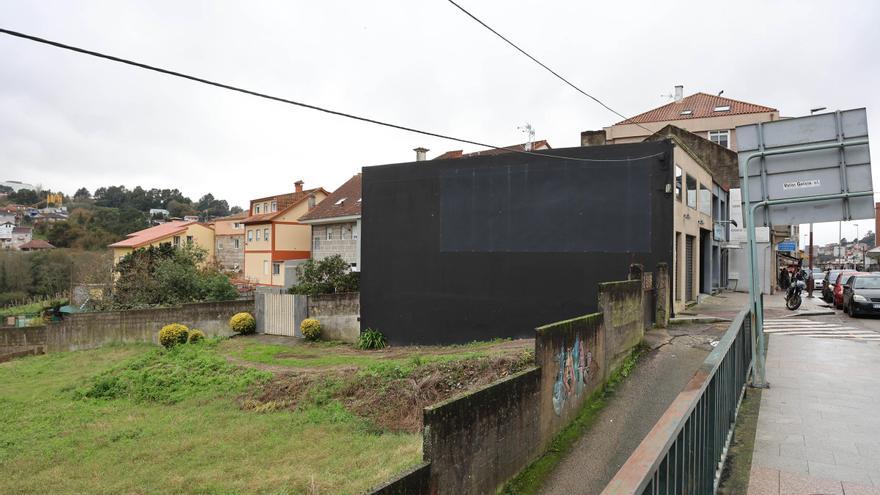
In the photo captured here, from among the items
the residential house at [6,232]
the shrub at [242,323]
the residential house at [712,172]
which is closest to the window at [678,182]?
the residential house at [712,172]

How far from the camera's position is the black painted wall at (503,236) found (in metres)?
16.2

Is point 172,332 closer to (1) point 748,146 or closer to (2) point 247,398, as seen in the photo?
(2) point 247,398

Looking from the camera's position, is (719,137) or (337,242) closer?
(719,137)

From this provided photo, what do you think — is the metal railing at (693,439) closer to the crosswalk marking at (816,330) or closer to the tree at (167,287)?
the crosswalk marking at (816,330)

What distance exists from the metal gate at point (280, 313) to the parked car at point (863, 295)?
787 inches

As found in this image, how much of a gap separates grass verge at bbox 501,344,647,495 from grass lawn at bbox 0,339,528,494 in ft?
5.17

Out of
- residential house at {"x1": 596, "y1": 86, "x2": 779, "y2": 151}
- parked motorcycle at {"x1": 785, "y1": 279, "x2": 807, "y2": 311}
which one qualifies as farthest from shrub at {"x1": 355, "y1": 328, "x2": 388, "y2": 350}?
Answer: residential house at {"x1": 596, "y1": 86, "x2": 779, "y2": 151}

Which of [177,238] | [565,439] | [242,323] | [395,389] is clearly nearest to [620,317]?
[565,439]

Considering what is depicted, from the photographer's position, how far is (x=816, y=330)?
13.2 meters

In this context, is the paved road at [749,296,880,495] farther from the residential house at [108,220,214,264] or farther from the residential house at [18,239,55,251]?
→ the residential house at [18,239,55,251]

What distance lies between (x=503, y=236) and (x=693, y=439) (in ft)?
52.1

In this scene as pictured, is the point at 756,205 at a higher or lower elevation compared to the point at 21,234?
lower

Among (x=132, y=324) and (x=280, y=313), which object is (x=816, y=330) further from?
(x=132, y=324)

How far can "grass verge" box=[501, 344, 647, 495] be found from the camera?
263 inches
